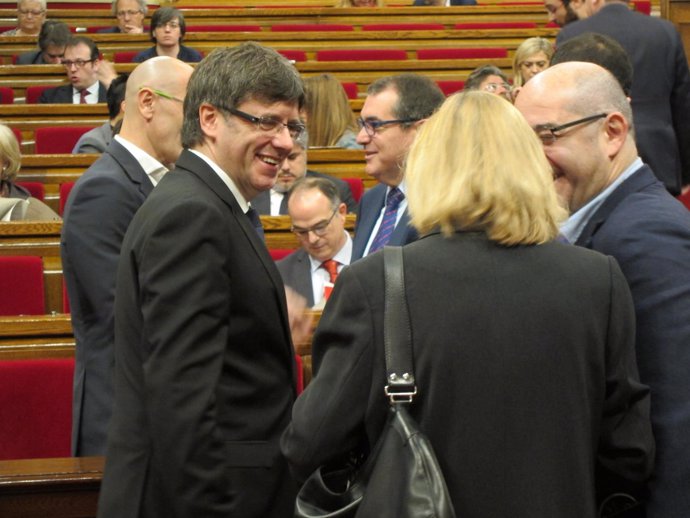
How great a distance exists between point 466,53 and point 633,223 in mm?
6417

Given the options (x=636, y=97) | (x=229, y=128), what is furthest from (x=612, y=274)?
(x=636, y=97)

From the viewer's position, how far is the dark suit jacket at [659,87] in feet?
11.5

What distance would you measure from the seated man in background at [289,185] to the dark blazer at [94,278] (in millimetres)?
1811

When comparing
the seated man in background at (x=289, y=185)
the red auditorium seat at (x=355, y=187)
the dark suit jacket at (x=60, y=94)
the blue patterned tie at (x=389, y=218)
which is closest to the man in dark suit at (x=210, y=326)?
the blue patterned tie at (x=389, y=218)

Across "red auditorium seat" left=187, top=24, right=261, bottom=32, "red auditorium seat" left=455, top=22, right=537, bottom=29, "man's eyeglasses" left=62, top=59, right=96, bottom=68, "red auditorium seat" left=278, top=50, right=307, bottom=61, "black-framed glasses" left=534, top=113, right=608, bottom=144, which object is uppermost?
"black-framed glasses" left=534, top=113, right=608, bottom=144

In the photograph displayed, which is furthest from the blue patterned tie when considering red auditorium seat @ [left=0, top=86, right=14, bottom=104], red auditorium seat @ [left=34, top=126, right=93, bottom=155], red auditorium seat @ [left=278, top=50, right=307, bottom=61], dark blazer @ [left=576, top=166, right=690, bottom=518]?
red auditorium seat @ [left=278, top=50, right=307, bottom=61]

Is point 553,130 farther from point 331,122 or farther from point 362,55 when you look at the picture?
point 362,55

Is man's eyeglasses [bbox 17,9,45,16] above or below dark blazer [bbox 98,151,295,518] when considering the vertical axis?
above

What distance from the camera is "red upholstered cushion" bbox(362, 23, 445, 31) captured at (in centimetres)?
878

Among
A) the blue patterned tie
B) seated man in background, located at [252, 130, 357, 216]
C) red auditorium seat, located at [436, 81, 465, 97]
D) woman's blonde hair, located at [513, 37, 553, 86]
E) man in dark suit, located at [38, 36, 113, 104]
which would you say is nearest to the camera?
the blue patterned tie

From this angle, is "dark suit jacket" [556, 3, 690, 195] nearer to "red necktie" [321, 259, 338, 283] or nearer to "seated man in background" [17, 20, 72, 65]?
"red necktie" [321, 259, 338, 283]

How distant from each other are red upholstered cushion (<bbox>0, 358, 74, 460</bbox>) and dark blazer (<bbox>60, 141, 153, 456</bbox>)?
0.43m

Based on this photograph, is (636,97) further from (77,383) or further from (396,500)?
(396,500)

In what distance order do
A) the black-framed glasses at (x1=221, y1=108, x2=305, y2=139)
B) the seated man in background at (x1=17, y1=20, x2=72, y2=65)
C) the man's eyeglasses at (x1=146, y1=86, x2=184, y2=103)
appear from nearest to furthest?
the black-framed glasses at (x1=221, y1=108, x2=305, y2=139)
the man's eyeglasses at (x1=146, y1=86, x2=184, y2=103)
the seated man in background at (x1=17, y1=20, x2=72, y2=65)
